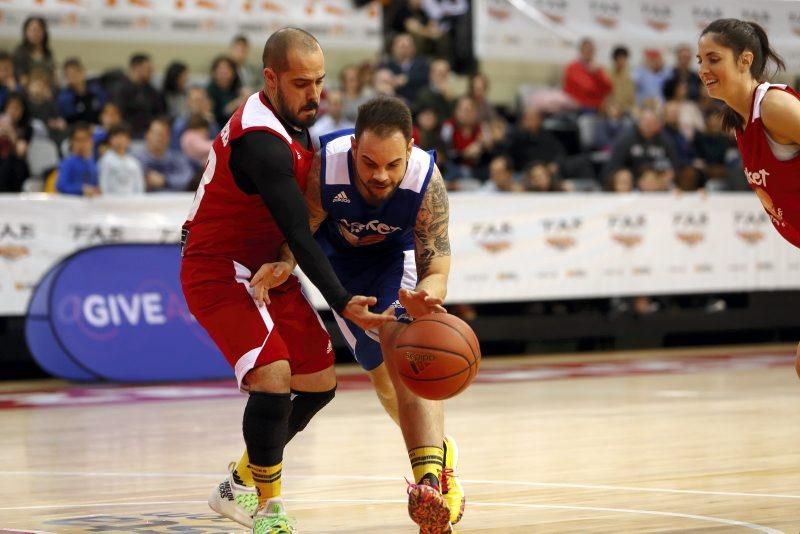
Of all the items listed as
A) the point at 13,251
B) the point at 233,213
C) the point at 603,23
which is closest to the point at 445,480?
the point at 233,213

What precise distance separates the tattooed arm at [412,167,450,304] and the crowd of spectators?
20.9 feet

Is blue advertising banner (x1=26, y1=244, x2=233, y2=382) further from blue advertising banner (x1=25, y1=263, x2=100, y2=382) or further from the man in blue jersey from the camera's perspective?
the man in blue jersey

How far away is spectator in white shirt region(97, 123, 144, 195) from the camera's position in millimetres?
11242

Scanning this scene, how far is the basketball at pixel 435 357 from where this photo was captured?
4750mm

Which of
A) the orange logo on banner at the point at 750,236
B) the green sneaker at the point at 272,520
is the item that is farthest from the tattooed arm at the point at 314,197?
the orange logo on banner at the point at 750,236

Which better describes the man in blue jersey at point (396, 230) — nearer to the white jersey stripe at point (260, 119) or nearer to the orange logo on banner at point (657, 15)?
the white jersey stripe at point (260, 119)

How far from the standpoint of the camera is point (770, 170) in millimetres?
5125

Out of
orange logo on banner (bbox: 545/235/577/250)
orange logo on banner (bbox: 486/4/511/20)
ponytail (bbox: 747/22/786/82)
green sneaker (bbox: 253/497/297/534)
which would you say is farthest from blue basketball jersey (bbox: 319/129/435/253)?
orange logo on banner (bbox: 486/4/511/20)

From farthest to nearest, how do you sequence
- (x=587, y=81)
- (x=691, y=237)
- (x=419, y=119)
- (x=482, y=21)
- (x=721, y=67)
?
1. (x=482, y=21)
2. (x=587, y=81)
3. (x=419, y=119)
4. (x=691, y=237)
5. (x=721, y=67)

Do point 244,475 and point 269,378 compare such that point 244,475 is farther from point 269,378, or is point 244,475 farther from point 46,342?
point 46,342

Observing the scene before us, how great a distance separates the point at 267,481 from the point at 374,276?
37.2 inches

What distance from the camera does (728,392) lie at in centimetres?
1015

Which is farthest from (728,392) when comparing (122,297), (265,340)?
(265,340)

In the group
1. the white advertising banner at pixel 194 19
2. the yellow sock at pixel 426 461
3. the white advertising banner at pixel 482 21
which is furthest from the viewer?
the white advertising banner at pixel 482 21
